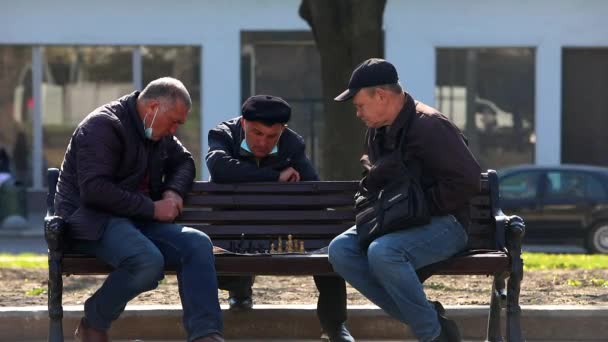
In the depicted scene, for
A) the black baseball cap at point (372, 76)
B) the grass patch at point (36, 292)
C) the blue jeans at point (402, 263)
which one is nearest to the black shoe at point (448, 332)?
the blue jeans at point (402, 263)

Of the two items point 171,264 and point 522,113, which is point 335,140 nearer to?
point 171,264

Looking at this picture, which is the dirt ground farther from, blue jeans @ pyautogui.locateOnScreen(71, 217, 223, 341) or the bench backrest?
blue jeans @ pyautogui.locateOnScreen(71, 217, 223, 341)

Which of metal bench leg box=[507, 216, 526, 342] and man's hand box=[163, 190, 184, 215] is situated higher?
man's hand box=[163, 190, 184, 215]

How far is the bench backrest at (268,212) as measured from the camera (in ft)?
21.9

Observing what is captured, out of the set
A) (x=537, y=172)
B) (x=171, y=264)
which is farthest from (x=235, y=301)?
(x=537, y=172)

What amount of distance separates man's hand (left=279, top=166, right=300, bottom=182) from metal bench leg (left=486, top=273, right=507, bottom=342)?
127cm

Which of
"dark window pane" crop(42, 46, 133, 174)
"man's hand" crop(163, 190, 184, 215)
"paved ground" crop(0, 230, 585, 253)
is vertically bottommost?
"paved ground" crop(0, 230, 585, 253)

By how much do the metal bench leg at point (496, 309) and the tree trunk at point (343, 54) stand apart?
3.90 meters

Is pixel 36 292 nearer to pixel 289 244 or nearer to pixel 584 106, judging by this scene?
pixel 289 244

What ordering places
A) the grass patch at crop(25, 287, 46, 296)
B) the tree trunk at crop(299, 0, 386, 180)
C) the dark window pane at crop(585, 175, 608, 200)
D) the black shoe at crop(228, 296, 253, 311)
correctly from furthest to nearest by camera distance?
the dark window pane at crop(585, 175, 608, 200)
the tree trunk at crop(299, 0, 386, 180)
the grass patch at crop(25, 287, 46, 296)
the black shoe at crop(228, 296, 253, 311)

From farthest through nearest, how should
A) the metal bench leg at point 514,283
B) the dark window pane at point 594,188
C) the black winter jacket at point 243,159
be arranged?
the dark window pane at point 594,188 < the black winter jacket at point 243,159 < the metal bench leg at point 514,283

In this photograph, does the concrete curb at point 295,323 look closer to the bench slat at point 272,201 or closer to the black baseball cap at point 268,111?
the bench slat at point 272,201

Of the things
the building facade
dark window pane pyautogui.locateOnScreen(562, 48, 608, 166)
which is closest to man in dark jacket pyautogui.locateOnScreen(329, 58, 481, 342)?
the building facade

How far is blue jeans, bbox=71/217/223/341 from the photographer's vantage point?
5672mm
